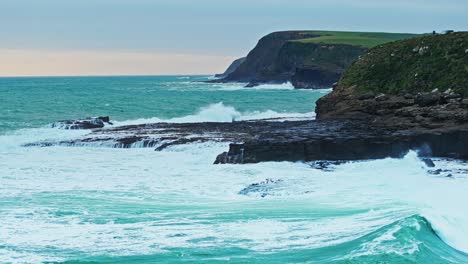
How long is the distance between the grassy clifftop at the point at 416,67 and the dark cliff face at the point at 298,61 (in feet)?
227

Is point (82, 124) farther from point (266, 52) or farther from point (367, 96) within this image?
point (266, 52)

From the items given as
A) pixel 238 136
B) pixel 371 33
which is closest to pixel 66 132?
pixel 238 136

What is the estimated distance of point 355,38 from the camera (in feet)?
440

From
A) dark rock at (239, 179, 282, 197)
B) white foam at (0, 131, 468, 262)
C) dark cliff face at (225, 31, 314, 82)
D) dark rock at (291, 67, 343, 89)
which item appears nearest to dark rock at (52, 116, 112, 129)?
white foam at (0, 131, 468, 262)

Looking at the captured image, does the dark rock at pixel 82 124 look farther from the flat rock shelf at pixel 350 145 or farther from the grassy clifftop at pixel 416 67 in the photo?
the flat rock shelf at pixel 350 145

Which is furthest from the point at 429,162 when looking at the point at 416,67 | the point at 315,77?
the point at 315,77

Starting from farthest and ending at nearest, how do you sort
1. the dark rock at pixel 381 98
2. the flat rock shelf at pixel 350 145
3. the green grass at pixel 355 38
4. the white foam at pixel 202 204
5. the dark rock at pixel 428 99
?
the green grass at pixel 355 38 < the dark rock at pixel 381 98 < the dark rock at pixel 428 99 < the flat rock shelf at pixel 350 145 < the white foam at pixel 202 204

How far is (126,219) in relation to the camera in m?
17.8

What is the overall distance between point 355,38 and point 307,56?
47.0 ft

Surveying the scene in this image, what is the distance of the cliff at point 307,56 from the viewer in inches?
4560

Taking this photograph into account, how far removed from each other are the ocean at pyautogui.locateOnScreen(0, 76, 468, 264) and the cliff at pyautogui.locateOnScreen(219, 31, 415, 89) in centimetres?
8517

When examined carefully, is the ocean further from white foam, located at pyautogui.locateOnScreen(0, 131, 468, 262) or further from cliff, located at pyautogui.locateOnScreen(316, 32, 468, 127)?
cliff, located at pyautogui.locateOnScreen(316, 32, 468, 127)

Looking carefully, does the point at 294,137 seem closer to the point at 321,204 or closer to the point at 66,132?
the point at 321,204

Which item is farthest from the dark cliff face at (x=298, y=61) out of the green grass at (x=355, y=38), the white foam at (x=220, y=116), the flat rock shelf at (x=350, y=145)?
the flat rock shelf at (x=350, y=145)
